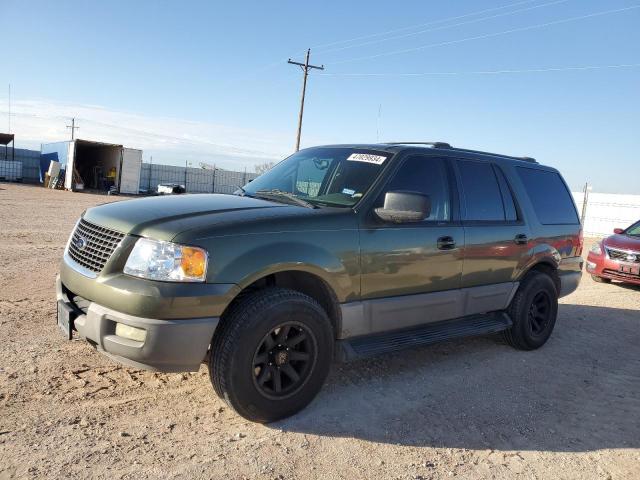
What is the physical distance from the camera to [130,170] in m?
32.4

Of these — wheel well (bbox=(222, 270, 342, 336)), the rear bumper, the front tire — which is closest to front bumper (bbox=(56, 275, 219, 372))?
the front tire

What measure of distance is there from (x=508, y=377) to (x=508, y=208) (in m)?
1.70

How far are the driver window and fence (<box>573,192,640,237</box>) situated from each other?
20.6 meters

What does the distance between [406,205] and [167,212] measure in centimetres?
167

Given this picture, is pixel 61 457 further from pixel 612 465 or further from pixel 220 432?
pixel 612 465

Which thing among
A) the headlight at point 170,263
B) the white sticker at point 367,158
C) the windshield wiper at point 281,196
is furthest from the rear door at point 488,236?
the headlight at point 170,263

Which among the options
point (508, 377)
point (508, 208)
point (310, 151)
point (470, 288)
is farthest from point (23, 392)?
point (508, 208)

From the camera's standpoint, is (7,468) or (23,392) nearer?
(7,468)

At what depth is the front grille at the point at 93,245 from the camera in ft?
10.9

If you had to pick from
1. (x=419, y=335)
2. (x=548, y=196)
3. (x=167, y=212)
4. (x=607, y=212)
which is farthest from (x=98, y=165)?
(x=419, y=335)

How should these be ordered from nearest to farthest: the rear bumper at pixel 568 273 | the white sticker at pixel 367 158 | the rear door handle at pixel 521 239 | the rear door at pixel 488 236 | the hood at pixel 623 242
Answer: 1. the white sticker at pixel 367 158
2. the rear door at pixel 488 236
3. the rear door handle at pixel 521 239
4. the rear bumper at pixel 568 273
5. the hood at pixel 623 242

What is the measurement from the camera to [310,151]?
500 centimetres

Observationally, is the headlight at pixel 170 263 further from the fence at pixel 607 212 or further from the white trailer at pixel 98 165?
the white trailer at pixel 98 165

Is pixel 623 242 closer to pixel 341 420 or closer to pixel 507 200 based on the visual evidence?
pixel 507 200
